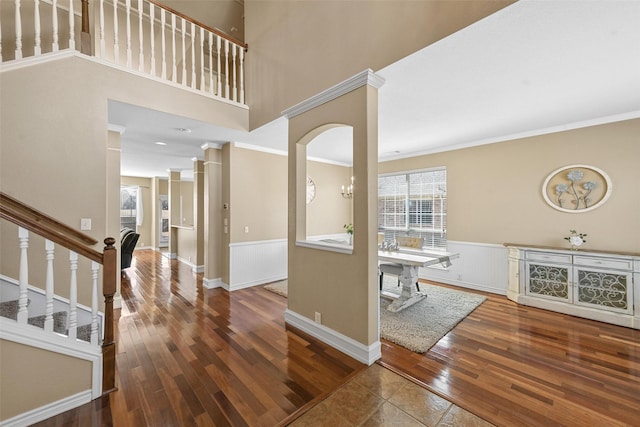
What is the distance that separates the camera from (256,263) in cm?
483

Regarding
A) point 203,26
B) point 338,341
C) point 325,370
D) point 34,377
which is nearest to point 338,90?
point 203,26

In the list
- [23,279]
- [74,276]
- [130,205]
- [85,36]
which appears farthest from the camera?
[130,205]

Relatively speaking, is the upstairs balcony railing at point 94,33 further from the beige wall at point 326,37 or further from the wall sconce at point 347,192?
the wall sconce at point 347,192

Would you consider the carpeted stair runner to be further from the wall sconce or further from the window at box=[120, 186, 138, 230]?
the window at box=[120, 186, 138, 230]

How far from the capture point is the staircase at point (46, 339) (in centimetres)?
158

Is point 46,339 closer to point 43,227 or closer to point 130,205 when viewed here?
point 43,227

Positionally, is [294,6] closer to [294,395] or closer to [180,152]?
[180,152]

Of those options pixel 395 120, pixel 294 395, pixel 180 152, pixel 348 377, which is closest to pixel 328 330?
pixel 348 377

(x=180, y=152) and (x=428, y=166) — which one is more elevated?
(x=180, y=152)

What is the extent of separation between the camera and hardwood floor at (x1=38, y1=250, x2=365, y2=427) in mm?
1768

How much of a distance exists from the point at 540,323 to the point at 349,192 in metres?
4.11

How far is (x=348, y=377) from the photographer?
2.17m

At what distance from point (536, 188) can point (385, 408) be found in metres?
3.97

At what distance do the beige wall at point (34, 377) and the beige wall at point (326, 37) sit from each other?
3.16 meters
